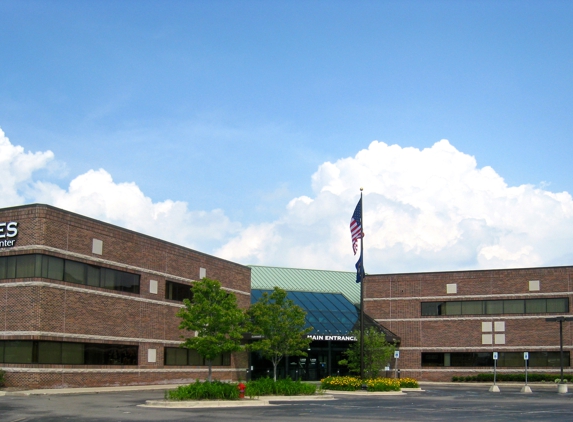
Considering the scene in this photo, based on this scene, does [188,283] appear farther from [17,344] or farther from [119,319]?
[17,344]

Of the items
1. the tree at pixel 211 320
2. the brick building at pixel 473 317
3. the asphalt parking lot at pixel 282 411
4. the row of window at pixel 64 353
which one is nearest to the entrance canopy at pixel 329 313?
the brick building at pixel 473 317

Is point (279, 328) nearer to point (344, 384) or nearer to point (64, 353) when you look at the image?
point (344, 384)

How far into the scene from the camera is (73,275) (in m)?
42.1

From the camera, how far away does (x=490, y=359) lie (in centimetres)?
6538

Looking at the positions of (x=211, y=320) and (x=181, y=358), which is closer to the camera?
(x=211, y=320)

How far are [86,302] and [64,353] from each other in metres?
3.33

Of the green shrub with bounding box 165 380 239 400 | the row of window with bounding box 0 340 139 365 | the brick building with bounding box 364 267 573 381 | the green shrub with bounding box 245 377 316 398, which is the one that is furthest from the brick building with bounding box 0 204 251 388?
the brick building with bounding box 364 267 573 381

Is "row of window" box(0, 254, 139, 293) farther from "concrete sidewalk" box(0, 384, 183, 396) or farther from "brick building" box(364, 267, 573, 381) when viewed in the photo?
"brick building" box(364, 267, 573, 381)

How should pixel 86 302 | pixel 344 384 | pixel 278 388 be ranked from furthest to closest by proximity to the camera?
1. pixel 344 384
2. pixel 86 302
3. pixel 278 388

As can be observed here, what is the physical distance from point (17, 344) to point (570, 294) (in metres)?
45.5

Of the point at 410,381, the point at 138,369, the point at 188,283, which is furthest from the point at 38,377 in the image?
the point at 410,381

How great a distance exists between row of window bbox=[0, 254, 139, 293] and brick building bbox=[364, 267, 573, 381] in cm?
3176

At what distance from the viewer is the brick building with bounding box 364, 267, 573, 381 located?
63281mm

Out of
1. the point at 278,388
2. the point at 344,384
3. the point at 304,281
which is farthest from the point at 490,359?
the point at 278,388
